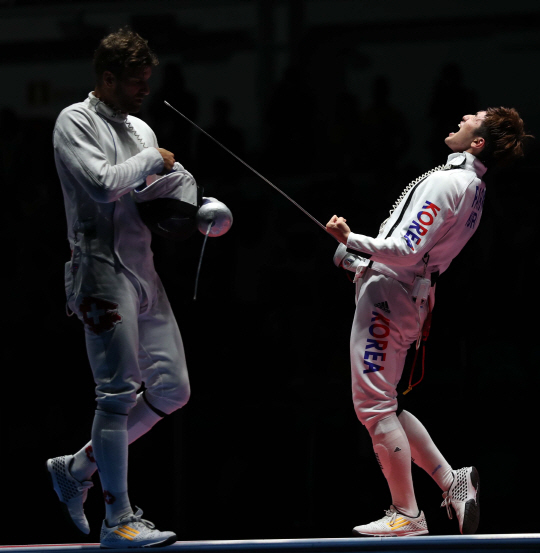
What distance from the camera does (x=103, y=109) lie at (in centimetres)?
272

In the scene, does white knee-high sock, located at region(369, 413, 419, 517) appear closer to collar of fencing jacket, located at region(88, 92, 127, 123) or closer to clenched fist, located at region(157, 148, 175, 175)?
clenched fist, located at region(157, 148, 175, 175)

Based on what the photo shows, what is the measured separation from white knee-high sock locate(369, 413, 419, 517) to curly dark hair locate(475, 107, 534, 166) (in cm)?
97

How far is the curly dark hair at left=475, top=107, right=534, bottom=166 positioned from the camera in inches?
116

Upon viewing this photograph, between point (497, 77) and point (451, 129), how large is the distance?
34 cm

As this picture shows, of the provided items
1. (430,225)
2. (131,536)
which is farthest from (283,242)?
(131,536)

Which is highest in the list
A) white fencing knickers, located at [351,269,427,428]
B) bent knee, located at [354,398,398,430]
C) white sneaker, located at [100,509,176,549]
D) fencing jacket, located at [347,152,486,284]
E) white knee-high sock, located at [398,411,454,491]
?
fencing jacket, located at [347,152,486,284]

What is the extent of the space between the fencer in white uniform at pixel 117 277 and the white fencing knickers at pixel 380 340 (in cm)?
61

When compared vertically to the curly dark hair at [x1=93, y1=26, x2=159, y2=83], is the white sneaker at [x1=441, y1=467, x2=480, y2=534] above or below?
below

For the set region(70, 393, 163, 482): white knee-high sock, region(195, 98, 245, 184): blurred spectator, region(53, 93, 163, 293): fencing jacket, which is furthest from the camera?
region(195, 98, 245, 184): blurred spectator

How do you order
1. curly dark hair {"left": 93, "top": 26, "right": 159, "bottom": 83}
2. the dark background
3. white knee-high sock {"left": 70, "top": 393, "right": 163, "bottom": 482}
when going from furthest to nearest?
the dark background, white knee-high sock {"left": 70, "top": 393, "right": 163, "bottom": 482}, curly dark hair {"left": 93, "top": 26, "right": 159, "bottom": 83}

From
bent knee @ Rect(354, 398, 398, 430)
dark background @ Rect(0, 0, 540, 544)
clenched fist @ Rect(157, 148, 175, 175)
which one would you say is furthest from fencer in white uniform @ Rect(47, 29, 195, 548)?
dark background @ Rect(0, 0, 540, 544)

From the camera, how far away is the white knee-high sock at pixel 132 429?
9.17 feet

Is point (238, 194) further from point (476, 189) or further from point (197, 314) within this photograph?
point (476, 189)

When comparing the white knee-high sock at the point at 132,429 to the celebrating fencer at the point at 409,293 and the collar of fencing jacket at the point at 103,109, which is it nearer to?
the celebrating fencer at the point at 409,293
